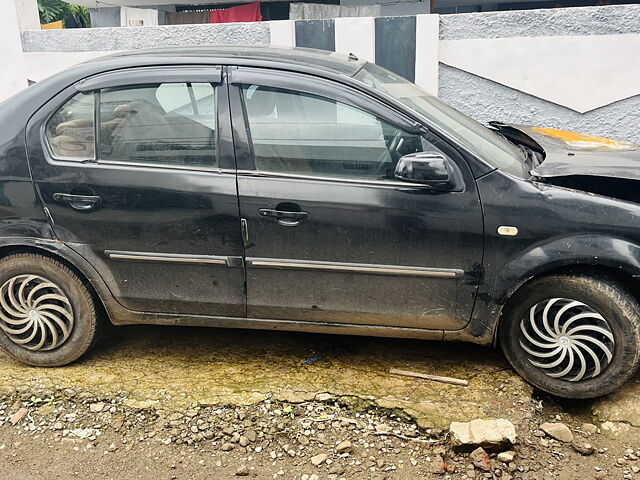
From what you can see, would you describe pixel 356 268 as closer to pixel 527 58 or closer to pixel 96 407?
pixel 96 407

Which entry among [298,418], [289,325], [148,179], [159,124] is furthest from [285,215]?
[298,418]

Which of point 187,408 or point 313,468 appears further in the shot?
point 187,408

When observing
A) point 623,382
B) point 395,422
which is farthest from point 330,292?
point 623,382

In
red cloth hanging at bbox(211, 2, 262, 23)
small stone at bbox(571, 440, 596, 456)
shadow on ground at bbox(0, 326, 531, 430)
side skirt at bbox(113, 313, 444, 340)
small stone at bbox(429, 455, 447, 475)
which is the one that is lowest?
small stone at bbox(571, 440, 596, 456)

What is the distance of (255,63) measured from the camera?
3236mm

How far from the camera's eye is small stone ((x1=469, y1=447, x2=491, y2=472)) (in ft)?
9.03

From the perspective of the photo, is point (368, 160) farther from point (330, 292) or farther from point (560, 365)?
point (560, 365)

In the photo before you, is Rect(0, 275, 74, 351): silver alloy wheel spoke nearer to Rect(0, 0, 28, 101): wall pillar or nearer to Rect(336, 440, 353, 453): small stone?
Rect(336, 440, 353, 453): small stone

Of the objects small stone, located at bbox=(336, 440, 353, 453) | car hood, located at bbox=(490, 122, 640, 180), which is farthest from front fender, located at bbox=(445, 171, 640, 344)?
small stone, located at bbox=(336, 440, 353, 453)

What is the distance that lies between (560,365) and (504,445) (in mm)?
588

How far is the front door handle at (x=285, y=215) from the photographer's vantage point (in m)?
3.14

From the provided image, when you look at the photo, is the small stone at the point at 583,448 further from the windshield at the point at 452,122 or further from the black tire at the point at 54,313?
the black tire at the point at 54,313

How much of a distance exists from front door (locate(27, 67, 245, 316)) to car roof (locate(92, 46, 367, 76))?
0.13 meters

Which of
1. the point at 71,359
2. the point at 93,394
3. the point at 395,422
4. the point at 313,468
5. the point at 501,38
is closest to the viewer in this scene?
the point at 313,468
